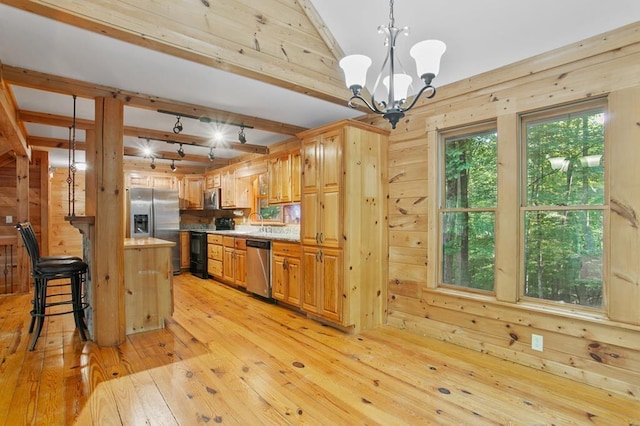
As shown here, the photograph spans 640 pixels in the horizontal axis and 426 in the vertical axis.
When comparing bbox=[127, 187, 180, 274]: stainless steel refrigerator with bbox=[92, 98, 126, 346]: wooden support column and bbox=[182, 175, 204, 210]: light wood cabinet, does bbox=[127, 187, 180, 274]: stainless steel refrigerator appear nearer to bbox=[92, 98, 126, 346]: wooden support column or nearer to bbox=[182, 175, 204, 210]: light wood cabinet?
bbox=[182, 175, 204, 210]: light wood cabinet

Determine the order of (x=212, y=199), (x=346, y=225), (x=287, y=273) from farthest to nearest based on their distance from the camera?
(x=212, y=199)
(x=287, y=273)
(x=346, y=225)

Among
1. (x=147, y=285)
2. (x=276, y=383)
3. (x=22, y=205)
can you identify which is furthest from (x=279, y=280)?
(x=22, y=205)

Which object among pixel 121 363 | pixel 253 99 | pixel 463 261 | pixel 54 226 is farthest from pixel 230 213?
pixel 463 261

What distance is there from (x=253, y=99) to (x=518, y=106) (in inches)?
97.9

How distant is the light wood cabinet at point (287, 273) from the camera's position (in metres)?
4.14

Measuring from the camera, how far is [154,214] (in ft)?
21.7

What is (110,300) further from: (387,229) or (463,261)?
(463,261)

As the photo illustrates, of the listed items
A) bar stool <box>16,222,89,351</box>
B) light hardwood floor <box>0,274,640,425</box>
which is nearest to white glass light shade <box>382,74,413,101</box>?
light hardwood floor <box>0,274,640,425</box>

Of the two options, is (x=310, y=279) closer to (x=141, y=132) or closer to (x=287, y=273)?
(x=287, y=273)

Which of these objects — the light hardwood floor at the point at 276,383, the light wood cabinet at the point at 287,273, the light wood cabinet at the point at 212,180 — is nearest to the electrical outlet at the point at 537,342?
the light hardwood floor at the point at 276,383

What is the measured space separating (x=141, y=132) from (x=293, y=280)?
292 cm

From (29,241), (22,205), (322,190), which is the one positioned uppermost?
(322,190)

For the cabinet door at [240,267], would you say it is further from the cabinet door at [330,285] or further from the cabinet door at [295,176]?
the cabinet door at [330,285]

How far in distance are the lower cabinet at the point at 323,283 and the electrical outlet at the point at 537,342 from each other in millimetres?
1685
